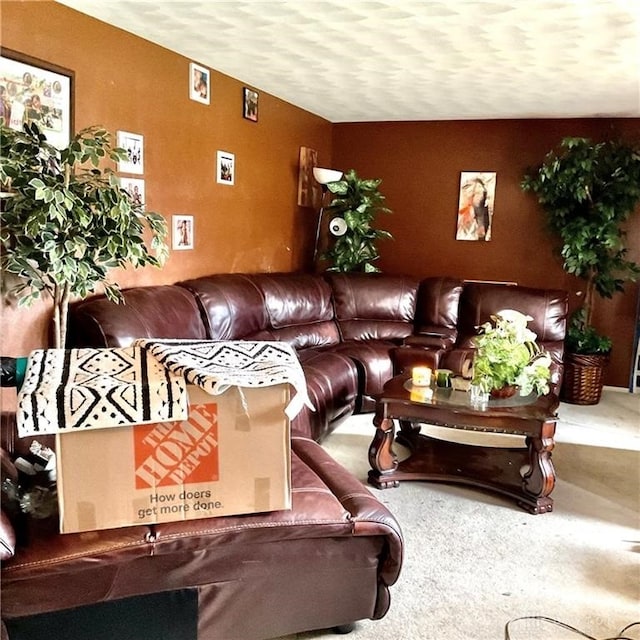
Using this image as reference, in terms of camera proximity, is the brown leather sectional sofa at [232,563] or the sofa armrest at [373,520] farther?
the sofa armrest at [373,520]

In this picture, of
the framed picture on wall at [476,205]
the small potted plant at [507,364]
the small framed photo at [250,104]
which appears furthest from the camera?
the framed picture on wall at [476,205]

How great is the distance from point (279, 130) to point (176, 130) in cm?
144

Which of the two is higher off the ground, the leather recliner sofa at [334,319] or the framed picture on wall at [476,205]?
the framed picture on wall at [476,205]

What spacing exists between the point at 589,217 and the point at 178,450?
4.18 meters

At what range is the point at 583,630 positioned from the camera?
213 cm

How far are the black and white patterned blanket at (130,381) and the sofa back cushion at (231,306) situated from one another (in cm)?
178

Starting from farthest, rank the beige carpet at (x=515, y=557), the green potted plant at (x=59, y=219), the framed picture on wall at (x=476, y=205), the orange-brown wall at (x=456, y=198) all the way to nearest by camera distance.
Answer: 1. the framed picture on wall at (x=476, y=205)
2. the orange-brown wall at (x=456, y=198)
3. the green potted plant at (x=59, y=219)
4. the beige carpet at (x=515, y=557)

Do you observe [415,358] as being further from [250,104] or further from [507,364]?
[250,104]

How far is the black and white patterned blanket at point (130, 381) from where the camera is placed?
5.35ft

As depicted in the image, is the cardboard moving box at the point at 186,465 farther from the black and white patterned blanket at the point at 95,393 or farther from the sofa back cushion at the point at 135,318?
the sofa back cushion at the point at 135,318

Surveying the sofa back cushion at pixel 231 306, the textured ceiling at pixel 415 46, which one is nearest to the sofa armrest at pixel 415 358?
the sofa back cushion at pixel 231 306

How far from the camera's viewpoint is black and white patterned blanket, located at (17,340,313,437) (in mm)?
1632

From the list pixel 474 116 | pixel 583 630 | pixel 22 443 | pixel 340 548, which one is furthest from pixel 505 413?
pixel 474 116

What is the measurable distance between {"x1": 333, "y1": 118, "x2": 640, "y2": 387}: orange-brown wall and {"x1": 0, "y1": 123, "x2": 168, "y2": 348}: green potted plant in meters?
3.64
